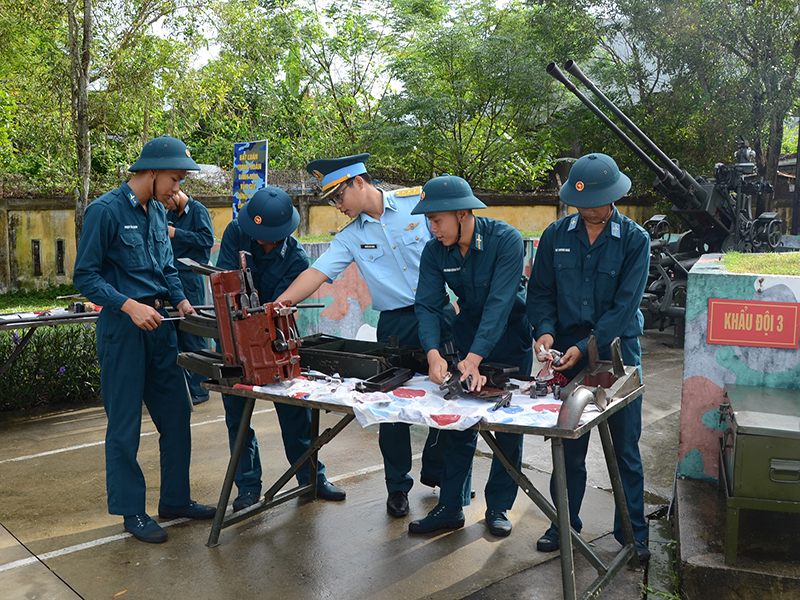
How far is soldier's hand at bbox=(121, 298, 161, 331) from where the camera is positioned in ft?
10.6

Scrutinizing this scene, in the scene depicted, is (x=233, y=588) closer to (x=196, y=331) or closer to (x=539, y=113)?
(x=196, y=331)

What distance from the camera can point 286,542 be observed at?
3.42 metres

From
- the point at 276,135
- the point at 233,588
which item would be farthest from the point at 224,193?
the point at 233,588

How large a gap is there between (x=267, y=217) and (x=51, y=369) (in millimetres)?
3245

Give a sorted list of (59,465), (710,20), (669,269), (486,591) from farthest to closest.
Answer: (710,20)
(669,269)
(59,465)
(486,591)

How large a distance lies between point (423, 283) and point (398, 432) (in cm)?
86

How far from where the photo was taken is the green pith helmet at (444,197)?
3.10 meters

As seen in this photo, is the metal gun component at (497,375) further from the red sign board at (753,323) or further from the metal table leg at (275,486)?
the red sign board at (753,323)

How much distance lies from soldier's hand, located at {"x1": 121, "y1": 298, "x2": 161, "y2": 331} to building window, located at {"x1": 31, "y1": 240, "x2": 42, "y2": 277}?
9.81m

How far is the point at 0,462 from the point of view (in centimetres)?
451

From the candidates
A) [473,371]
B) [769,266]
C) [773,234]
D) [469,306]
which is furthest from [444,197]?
[773,234]

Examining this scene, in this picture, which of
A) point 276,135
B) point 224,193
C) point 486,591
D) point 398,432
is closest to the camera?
point 486,591

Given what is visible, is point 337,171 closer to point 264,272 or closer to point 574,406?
point 264,272

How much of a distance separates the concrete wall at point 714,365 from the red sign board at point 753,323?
0.08 feet
